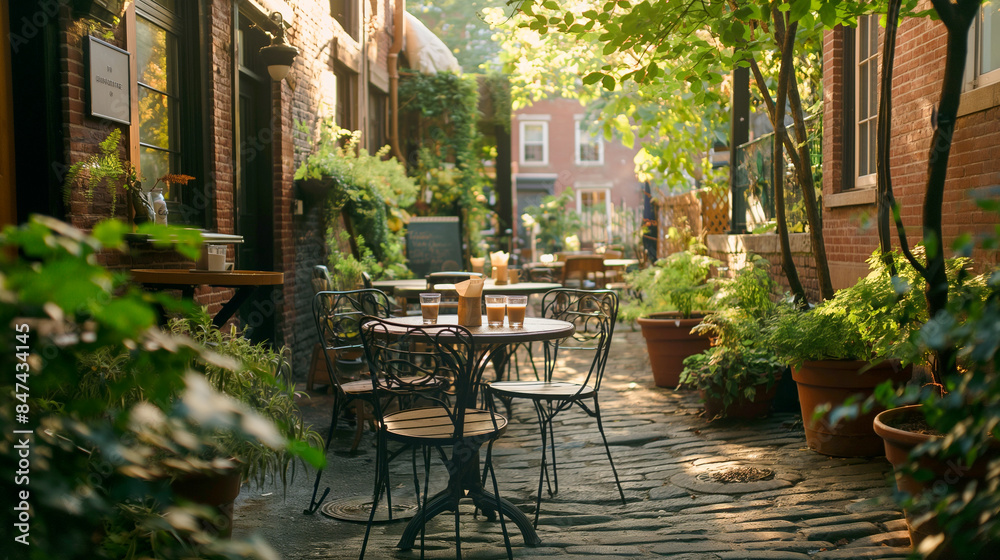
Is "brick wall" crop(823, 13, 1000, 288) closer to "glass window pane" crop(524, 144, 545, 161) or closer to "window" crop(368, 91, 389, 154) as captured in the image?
"window" crop(368, 91, 389, 154)

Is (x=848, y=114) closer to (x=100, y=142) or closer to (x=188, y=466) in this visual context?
(x=100, y=142)

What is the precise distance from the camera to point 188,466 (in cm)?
104

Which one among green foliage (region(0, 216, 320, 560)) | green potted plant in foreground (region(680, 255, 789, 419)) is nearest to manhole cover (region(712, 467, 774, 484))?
green potted plant in foreground (region(680, 255, 789, 419))

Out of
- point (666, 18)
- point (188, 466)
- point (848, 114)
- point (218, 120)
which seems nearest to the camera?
point (188, 466)

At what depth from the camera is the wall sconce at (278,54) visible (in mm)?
6680

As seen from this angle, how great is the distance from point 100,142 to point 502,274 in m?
3.71

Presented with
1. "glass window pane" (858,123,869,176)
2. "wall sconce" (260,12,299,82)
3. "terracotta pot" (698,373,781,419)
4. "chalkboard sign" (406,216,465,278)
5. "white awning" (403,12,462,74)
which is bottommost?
"terracotta pot" (698,373,781,419)

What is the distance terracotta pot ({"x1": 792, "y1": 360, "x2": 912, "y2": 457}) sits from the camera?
4.16 meters

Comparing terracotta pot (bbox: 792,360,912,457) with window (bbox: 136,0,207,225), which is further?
window (bbox: 136,0,207,225)

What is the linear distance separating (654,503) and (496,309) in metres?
1.28

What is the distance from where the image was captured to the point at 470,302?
12.6 ft

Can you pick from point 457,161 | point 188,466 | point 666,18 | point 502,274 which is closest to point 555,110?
point 457,161

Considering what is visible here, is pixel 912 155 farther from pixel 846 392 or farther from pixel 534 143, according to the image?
pixel 534 143

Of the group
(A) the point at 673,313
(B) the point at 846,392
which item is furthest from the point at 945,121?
(A) the point at 673,313
